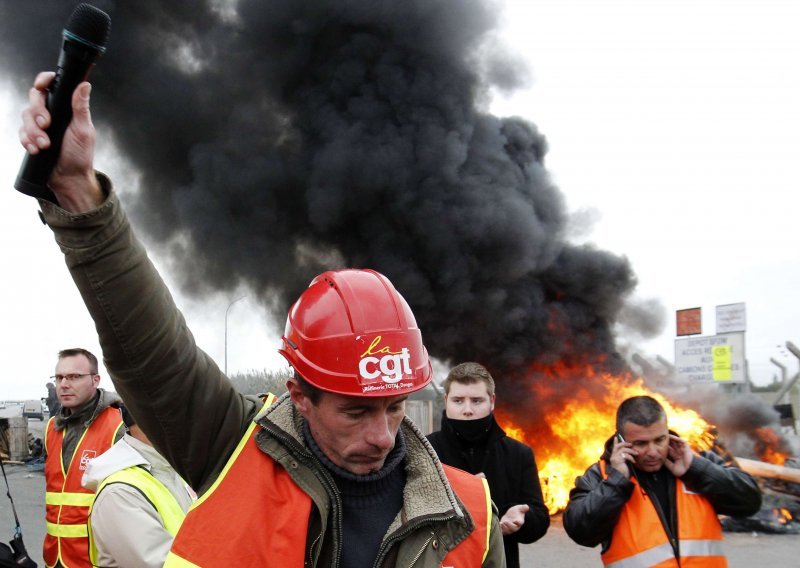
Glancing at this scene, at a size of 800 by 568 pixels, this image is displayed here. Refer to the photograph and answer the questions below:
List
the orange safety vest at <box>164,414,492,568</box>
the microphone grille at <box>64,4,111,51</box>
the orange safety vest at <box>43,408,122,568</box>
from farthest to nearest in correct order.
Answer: the orange safety vest at <box>43,408,122,568</box>
the orange safety vest at <box>164,414,492,568</box>
the microphone grille at <box>64,4,111,51</box>

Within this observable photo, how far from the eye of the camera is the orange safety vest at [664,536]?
3.44m

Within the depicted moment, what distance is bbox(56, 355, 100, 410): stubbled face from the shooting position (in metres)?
4.91

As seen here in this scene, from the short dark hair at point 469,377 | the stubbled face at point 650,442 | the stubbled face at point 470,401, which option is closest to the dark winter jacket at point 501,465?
the stubbled face at point 470,401

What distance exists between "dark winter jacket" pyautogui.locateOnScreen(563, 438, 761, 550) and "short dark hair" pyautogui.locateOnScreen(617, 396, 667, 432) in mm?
268

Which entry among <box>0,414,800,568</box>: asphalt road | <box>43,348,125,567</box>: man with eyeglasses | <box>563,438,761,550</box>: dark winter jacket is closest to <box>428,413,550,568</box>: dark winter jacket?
<box>563,438,761,550</box>: dark winter jacket

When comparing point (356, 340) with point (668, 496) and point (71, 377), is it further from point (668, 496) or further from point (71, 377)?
point (71, 377)

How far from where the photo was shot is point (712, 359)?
13.8 m

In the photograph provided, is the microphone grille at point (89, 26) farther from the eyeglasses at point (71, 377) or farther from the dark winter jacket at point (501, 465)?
the eyeglasses at point (71, 377)

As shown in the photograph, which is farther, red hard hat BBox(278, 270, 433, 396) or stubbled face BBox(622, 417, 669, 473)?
stubbled face BBox(622, 417, 669, 473)

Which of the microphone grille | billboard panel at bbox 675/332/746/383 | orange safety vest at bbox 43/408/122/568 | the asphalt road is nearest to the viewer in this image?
the microphone grille

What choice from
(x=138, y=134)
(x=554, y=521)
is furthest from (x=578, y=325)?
(x=138, y=134)

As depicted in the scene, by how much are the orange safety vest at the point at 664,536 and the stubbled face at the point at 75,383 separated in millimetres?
3630

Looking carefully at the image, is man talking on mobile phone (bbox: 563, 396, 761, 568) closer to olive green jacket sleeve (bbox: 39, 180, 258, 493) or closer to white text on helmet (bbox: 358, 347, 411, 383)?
white text on helmet (bbox: 358, 347, 411, 383)

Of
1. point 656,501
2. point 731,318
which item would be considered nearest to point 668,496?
point 656,501
